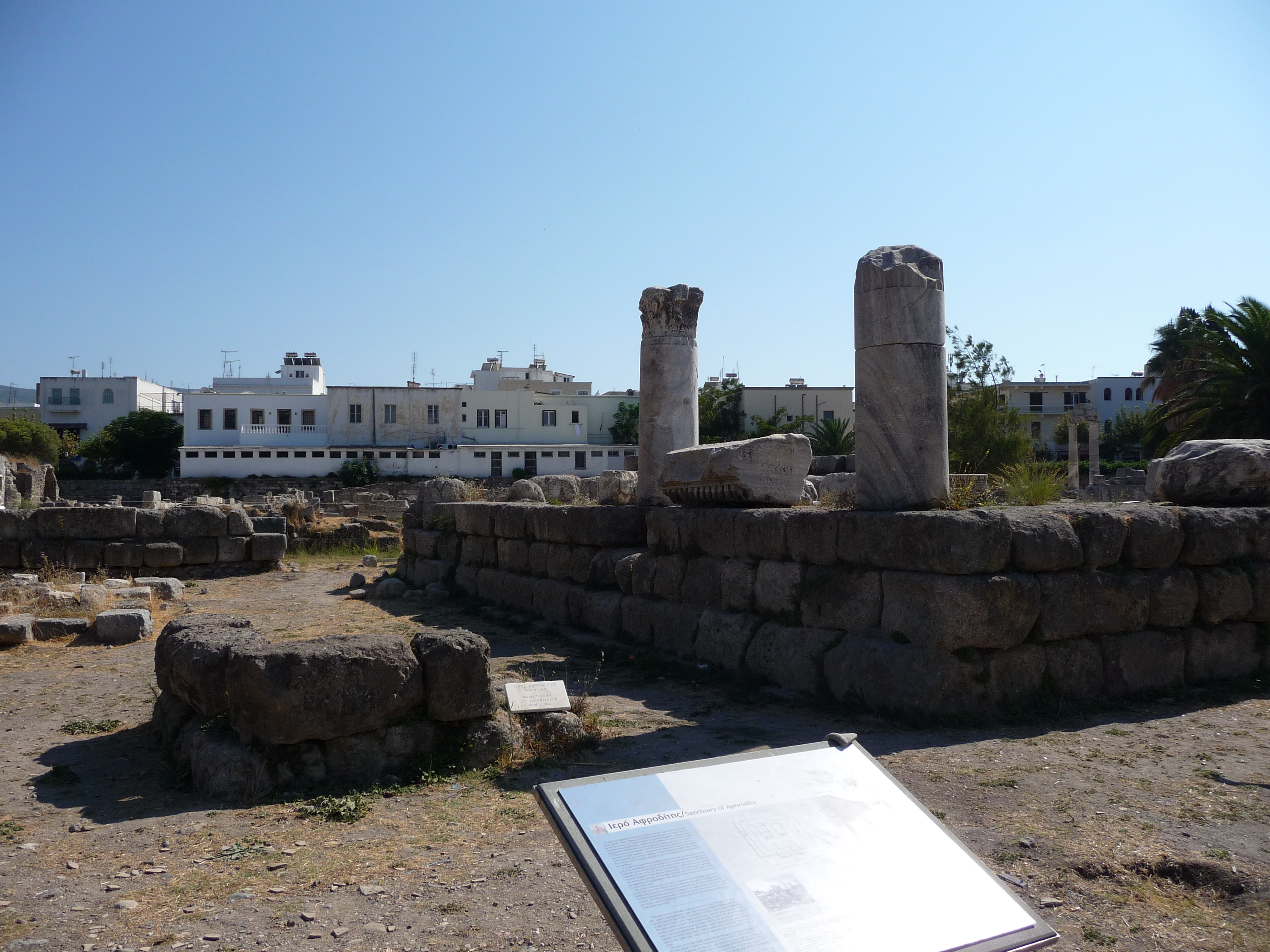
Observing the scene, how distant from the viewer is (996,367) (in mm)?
38281

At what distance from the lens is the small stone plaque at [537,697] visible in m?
6.16

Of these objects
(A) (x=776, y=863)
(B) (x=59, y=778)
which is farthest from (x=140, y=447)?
(A) (x=776, y=863)

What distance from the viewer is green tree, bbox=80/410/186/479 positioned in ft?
175

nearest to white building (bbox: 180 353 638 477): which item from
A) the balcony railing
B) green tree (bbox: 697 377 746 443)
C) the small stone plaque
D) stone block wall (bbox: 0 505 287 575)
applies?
the balcony railing

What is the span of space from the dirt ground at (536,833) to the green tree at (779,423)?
137 feet

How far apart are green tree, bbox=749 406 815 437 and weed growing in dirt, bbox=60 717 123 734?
4221cm

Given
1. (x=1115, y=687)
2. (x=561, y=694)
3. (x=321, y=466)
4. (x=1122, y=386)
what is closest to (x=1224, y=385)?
(x=1115, y=687)

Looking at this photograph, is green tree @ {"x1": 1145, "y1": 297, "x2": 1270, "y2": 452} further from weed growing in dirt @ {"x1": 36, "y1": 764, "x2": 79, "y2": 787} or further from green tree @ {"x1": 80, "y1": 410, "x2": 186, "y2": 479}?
green tree @ {"x1": 80, "y1": 410, "x2": 186, "y2": 479}

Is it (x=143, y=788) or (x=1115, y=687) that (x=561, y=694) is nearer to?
(x=143, y=788)

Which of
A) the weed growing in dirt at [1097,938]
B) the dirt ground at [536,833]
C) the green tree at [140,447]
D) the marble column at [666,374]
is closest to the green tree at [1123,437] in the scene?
the marble column at [666,374]

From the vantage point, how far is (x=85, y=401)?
Result: 6962 cm

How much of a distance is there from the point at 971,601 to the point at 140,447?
5564 cm

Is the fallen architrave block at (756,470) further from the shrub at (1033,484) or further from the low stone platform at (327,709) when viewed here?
the low stone platform at (327,709)

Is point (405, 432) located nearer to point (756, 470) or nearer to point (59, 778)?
point (756, 470)
